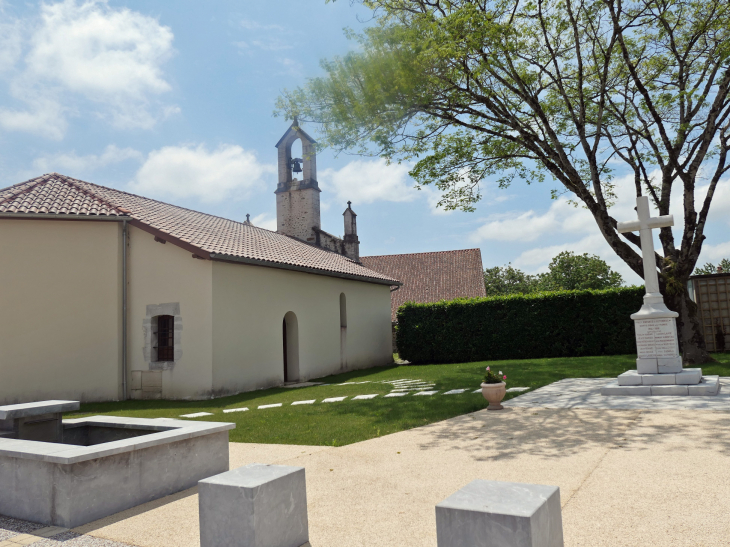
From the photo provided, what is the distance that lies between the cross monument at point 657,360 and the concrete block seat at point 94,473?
8251 millimetres

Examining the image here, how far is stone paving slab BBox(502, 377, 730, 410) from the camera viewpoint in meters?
8.53

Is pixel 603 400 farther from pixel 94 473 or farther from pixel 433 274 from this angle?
pixel 433 274

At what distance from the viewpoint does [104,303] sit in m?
14.1

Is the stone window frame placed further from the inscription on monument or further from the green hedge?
the green hedge

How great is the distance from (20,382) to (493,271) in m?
56.0

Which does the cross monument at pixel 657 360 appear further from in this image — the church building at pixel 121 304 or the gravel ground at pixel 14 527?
the gravel ground at pixel 14 527

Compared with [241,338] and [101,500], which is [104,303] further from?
[101,500]

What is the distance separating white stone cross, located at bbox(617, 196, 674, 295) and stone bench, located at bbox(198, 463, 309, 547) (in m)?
10.1

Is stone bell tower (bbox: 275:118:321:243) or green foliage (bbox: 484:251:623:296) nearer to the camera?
stone bell tower (bbox: 275:118:321:243)

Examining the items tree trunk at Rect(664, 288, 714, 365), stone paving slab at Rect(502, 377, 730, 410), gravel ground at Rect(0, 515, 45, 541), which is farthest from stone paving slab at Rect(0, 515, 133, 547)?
tree trunk at Rect(664, 288, 714, 365)

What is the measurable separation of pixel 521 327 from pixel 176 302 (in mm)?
14131

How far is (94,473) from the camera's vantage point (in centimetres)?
439

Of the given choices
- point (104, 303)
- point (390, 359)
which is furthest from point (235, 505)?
point (390, 359)

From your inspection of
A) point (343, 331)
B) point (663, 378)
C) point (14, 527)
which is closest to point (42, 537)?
point (14, 527)
